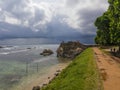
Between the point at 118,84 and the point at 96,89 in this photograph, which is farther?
the point at 118,84

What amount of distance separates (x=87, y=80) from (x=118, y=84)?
3.22m

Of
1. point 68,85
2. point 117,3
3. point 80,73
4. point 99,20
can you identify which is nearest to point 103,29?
point 99,20

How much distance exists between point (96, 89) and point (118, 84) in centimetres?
374

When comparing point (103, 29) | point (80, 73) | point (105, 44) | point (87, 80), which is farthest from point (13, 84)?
point (105, 44)

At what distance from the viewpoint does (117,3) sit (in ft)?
126

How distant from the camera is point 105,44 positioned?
96.2 meters

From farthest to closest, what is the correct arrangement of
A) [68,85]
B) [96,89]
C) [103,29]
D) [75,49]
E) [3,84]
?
[75,49] → [103,29] → [3,84] → [68,85] → [96,89]

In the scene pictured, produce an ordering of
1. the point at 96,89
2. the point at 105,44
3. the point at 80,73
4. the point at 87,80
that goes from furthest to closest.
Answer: the point at 105,44 < the point at 80,73 < the point at 87,80 < the point at 96,89

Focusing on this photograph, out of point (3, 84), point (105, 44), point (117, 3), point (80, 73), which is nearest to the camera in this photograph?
point (80, 73)

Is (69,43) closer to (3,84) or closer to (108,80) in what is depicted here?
(3,84)

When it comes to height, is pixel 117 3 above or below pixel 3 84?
above

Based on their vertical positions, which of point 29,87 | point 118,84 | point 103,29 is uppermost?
point 103,29

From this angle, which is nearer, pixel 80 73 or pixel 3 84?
pixel 80 73

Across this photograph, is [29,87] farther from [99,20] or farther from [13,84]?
[99,20]
